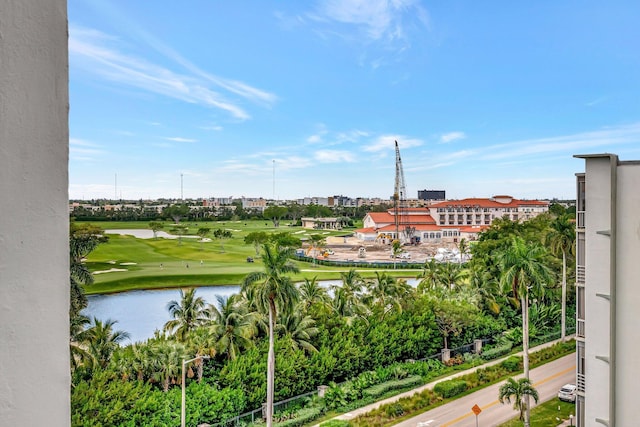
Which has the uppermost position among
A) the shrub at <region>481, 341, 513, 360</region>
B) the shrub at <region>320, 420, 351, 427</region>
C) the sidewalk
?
the shrub at <region>320, 420, 351, 427</region>

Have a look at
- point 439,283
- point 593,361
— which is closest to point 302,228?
point 439,283

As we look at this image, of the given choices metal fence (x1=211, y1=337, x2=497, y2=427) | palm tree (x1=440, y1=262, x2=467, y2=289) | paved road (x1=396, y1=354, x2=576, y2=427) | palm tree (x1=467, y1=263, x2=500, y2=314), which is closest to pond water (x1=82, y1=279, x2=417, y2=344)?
palm tree (x1=440, y1=262, x2=467, y2=289)

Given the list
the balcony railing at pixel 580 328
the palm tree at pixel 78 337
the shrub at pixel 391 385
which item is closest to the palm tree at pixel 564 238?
the shrub at pixel 391 385

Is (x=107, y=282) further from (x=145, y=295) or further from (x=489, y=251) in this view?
(x=489, y=251)

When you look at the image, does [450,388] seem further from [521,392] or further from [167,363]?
[167,363]

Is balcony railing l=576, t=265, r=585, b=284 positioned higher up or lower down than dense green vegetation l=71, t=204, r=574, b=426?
higher up

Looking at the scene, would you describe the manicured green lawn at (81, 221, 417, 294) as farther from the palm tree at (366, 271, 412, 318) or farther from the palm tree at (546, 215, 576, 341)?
the palm tree at (546, 215, 576, 341)
